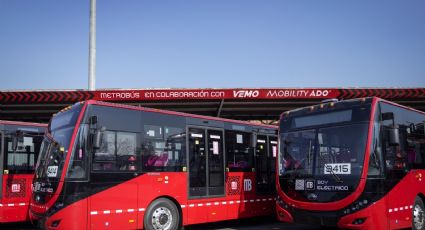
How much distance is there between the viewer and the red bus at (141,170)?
381 inches

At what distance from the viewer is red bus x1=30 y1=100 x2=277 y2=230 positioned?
31.7ft

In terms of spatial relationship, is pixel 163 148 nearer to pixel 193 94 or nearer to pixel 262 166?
pixel 262 166

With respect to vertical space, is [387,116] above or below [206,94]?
below

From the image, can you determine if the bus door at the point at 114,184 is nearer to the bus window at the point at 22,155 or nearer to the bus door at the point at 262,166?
the bus window at the point at 22,155

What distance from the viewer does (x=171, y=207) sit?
446 inches

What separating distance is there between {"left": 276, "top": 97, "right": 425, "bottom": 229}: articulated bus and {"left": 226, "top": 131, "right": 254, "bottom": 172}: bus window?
1.97 m

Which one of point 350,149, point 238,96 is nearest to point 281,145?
point 350,149

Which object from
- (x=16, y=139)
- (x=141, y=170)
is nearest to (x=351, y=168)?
(x=141, y=170)

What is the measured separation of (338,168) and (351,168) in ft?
0.92

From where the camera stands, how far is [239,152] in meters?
13.3

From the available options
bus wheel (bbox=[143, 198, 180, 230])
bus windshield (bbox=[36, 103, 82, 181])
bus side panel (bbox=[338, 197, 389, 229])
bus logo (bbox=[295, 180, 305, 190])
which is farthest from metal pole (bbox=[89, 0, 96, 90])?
bus side panel (bbox=[338, 197, 389, 229])

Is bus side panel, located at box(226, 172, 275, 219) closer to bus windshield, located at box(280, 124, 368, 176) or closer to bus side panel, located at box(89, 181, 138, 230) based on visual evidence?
bus windshield, located at box(280, 124, 368, 176)

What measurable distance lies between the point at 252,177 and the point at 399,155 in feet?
14.5

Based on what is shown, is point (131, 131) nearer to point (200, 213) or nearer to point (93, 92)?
point (200, 213)
